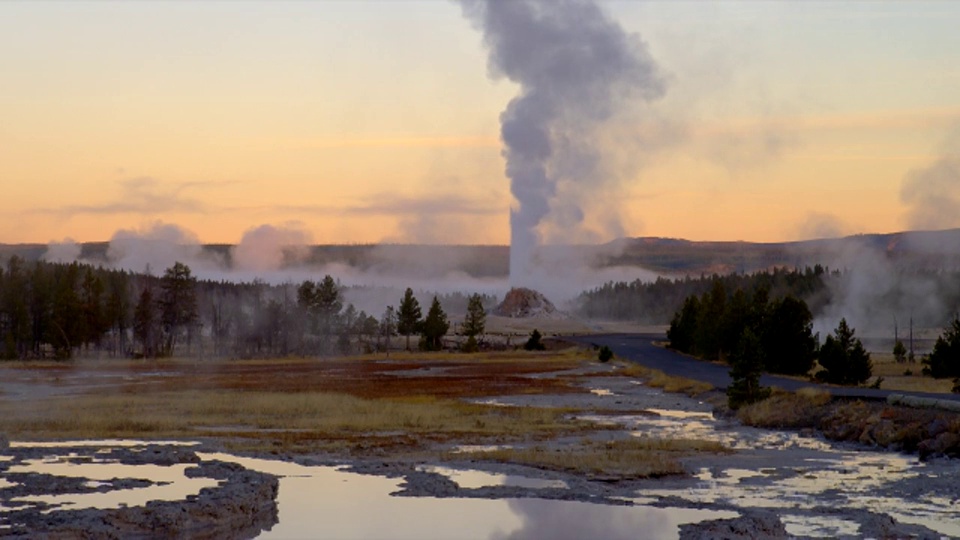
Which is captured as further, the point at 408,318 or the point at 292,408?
the point at 408,318

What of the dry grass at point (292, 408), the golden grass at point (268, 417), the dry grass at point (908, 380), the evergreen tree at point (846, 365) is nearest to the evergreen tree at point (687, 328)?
the dry grass at point (908, 380)

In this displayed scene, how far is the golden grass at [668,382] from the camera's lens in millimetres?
55031

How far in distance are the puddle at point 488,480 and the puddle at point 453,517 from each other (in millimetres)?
1630

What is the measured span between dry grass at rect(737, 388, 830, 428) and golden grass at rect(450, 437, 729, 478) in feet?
22.5

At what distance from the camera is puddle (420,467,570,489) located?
2602cm

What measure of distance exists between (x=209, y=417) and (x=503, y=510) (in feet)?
70.7

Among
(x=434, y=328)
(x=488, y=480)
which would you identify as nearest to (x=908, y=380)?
(x=488, y=480)

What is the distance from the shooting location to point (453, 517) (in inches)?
896

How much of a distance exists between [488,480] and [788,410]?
1696 centimetres

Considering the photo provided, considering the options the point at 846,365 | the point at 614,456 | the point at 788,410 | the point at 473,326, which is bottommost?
the point at 614,456

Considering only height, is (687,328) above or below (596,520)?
above

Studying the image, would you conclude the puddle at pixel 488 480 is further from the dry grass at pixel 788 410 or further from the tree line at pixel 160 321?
the tree line at pixel 160 321

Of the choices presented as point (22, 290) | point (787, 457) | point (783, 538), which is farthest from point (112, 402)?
point (22, 290)

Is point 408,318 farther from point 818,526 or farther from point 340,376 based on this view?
point 818,526
